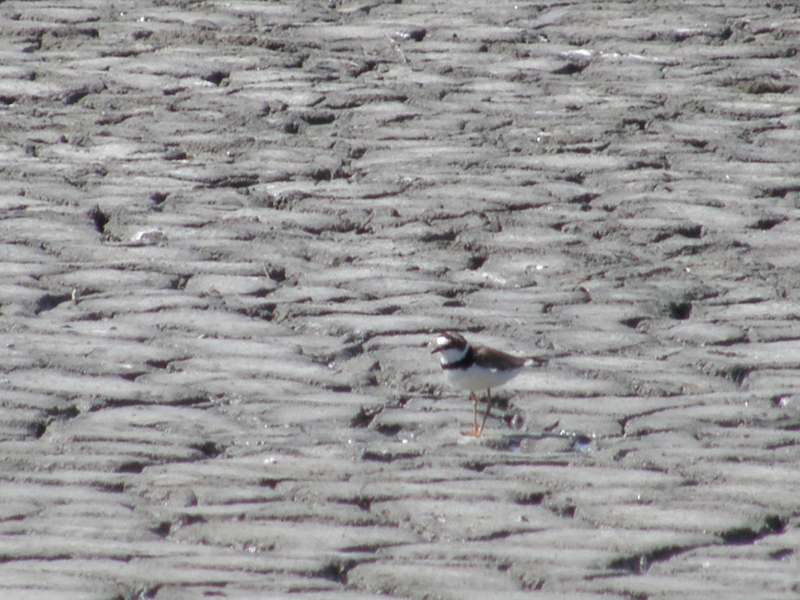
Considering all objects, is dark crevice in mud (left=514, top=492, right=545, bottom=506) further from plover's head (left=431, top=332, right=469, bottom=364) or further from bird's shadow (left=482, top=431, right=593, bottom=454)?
plover's head (left=431, top=332, right=469, bottom=364)

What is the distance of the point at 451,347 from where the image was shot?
6.08 m

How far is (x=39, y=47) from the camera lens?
446 inches

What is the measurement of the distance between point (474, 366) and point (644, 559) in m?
1.33

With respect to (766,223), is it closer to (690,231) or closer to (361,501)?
(690,231)

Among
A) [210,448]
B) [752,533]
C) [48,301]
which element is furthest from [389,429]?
[48,301]

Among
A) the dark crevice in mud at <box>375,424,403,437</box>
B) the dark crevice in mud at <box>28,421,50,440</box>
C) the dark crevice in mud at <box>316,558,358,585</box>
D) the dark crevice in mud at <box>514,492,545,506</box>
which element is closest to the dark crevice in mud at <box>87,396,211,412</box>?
the dark crevice in mud at <box>28,421,50,440</box>

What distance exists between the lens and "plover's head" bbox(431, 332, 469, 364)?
19.9ft

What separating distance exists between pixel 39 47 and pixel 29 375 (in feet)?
17.9

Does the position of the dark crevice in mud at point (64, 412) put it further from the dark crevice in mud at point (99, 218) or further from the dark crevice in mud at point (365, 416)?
the dark crevice in mud at point (99, 218)

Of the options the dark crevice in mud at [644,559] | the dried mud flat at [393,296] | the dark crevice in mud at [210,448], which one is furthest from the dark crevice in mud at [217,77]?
the dark crevice in mud at [644,559]

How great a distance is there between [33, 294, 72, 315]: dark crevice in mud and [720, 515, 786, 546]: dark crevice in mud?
3.46m

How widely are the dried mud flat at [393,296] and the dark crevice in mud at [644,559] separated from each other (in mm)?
21

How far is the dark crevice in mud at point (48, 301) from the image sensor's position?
7176 millimetres

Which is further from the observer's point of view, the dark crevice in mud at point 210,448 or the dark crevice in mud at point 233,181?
the dark crevice in mud at point 233,181
